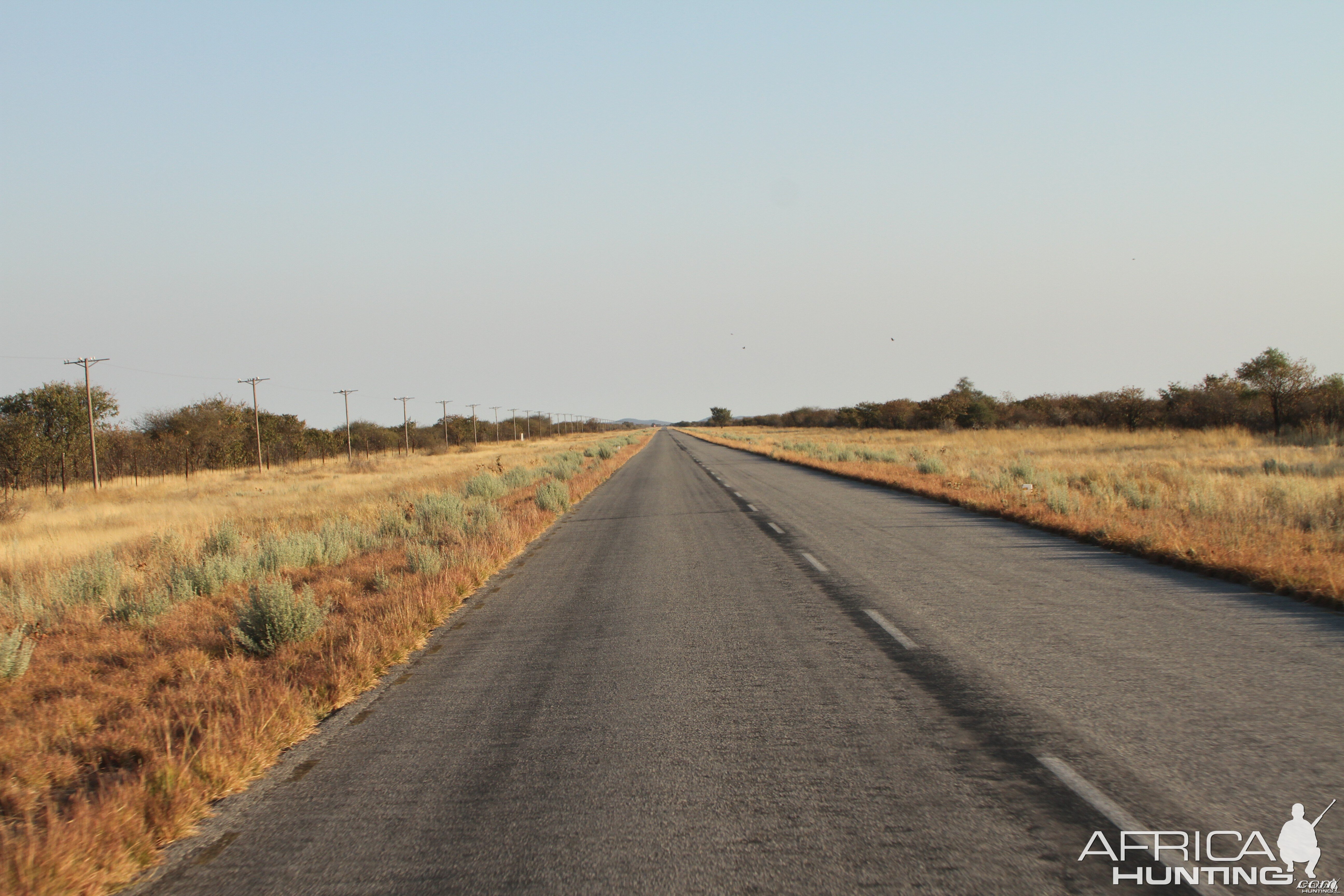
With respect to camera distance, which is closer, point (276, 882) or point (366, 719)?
point (276, 882)

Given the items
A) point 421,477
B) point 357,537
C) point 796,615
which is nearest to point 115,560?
point 357,537

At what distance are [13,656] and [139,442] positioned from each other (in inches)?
2205

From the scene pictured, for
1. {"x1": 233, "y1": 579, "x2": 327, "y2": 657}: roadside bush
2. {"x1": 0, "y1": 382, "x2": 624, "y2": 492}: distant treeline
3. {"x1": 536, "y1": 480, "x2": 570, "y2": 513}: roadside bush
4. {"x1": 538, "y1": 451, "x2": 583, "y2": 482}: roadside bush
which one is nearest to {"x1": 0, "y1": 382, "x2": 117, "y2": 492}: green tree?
{"x1": 0, "y1": 382, "x2": 624, "y2": 492}: distant treeline

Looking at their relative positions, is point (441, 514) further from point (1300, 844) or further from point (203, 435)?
point (203, 435)

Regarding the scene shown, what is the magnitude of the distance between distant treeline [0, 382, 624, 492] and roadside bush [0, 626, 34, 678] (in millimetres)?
41054

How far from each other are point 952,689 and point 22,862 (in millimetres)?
5059

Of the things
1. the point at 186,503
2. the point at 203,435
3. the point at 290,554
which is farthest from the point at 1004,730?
the point at 203,435

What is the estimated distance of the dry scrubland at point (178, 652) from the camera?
3.77m

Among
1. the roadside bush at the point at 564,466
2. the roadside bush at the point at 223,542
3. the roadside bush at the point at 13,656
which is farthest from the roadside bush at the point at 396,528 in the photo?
the roadside bush at the point at 564,466

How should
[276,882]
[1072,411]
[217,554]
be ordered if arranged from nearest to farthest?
1. [276,882]
2. [217,554]
3. [1072,411]

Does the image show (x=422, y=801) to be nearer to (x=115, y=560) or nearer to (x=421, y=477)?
(x=115, y=560)

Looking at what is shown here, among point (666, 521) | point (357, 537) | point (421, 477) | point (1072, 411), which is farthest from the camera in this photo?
point (1072, 411)

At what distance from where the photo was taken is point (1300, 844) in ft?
10.6

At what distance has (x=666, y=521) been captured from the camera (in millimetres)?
16938
